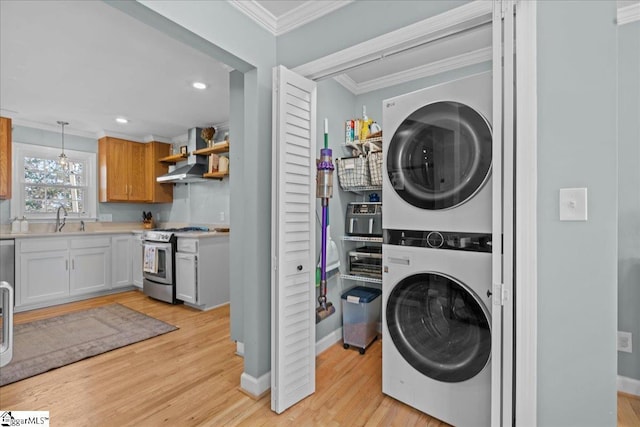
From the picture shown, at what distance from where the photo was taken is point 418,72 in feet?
8.79

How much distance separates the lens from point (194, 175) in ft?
13.5

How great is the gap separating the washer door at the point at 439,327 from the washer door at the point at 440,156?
1.47 ft

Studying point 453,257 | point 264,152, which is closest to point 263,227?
point 264,152

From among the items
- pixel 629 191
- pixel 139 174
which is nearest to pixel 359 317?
pixel 629 191

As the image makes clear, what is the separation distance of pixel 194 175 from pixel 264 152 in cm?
256

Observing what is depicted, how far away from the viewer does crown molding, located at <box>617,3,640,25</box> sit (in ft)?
5.92

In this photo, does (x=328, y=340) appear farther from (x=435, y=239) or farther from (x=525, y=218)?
(x=525, y=218)

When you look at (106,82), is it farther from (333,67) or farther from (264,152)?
(333,67)

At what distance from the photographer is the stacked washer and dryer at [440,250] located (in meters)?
1.51

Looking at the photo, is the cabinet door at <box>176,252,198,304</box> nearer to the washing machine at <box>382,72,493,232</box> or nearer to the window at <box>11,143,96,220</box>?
the window at <box>11,143,96,220</box>

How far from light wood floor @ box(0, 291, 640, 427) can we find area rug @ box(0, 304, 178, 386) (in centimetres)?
14

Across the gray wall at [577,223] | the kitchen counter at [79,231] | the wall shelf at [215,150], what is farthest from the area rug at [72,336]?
the gray wall at [577,223]

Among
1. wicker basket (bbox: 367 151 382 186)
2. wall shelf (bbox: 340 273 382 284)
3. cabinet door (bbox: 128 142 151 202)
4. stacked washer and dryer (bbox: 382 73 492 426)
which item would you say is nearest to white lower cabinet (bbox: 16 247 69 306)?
cabinet door (bbox: 128 142 151 202)

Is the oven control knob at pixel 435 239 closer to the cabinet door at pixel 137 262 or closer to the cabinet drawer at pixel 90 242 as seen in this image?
the cabinet door at pixel 137 262
